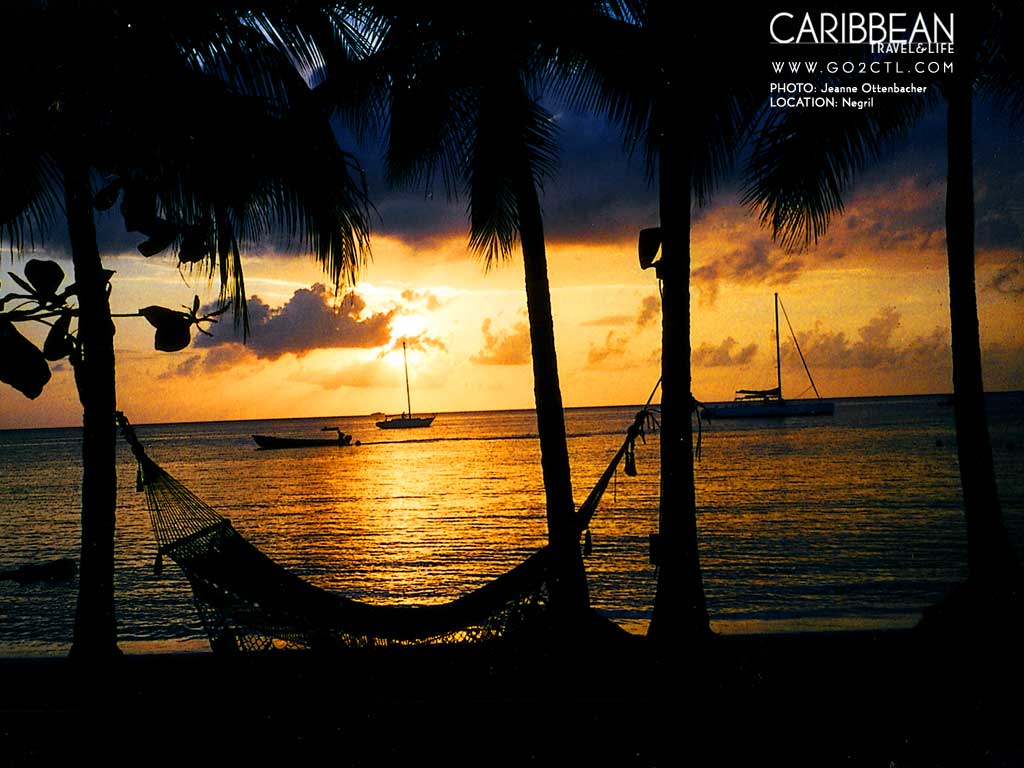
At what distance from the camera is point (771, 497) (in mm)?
20766

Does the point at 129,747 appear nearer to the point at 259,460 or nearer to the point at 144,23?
the point at 144,23

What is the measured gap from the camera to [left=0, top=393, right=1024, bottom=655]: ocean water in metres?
9.91

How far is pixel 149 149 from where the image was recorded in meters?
1.15

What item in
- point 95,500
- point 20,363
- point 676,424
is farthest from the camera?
point 676,424

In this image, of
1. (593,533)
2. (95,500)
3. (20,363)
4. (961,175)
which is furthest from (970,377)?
(593,533)

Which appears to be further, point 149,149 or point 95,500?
point 95,500

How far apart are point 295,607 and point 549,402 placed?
190 cm

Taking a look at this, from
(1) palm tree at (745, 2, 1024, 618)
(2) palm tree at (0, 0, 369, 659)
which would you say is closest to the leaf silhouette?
(2) palm tree at (0, 0, 369, 659)

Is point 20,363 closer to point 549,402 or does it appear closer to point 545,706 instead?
point 545,706

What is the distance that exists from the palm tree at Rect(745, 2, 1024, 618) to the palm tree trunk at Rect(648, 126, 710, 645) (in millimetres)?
1217

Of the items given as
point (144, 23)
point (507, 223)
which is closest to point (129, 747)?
point (144, 23)

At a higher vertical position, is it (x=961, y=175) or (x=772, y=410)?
(x=961, y=175)

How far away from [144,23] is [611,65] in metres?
3.16

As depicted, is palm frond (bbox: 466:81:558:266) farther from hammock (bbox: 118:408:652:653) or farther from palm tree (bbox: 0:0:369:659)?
hammock (bbox: 118:408:652:653)
